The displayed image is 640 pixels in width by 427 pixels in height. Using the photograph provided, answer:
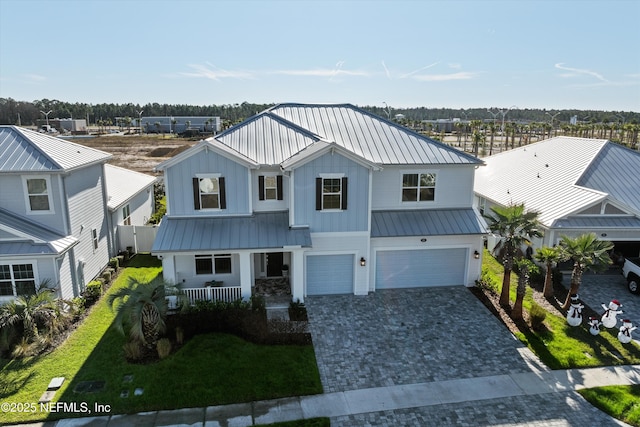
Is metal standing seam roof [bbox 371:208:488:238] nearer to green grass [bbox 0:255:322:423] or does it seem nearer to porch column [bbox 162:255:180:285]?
green grass [bbox 0:255:322:423]

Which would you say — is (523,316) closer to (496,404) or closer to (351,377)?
(496,404)

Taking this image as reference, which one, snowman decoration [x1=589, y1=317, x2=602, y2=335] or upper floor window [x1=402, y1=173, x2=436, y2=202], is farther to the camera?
upper floor window [x1=402, y1=173, x2=436, y2=202]

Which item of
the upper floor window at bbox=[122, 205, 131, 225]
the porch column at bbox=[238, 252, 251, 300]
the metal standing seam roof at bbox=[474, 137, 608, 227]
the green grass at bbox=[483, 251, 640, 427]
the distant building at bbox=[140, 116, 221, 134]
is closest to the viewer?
the green grass at bbox=[483, 251, 640, 427]

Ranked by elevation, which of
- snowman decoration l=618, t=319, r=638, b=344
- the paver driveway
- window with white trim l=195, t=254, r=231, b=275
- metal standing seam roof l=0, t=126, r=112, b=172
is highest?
metal standing seam roof l=0, t=126, r=112, b=172

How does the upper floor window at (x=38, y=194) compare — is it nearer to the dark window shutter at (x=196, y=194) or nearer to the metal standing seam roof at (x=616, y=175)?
the dark window shutter at (x=196, y=194)

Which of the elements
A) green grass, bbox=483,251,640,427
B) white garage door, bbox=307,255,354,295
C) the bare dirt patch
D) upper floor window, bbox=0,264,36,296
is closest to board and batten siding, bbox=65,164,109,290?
upper floor window, bbox=0,264,36,296

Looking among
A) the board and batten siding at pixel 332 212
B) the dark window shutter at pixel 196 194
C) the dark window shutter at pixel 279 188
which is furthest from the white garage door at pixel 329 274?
the dark window shutter at pixel 196 194

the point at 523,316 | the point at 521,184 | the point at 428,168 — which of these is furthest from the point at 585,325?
the point at 521,184

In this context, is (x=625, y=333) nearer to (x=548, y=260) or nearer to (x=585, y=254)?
(x=585, y=254)
